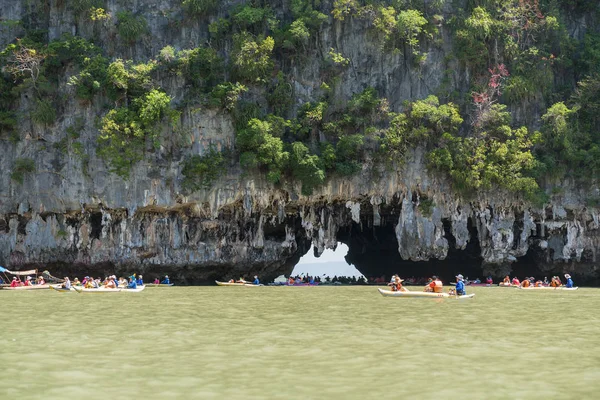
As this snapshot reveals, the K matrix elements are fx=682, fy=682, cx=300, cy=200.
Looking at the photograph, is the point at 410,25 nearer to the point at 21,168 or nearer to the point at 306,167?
the point at 306,167

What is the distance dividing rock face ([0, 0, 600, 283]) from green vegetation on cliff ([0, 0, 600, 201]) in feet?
1.08

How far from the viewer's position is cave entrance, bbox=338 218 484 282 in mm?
40816

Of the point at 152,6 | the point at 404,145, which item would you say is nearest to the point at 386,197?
the point at 404,145

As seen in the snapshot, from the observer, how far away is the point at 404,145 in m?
35.5

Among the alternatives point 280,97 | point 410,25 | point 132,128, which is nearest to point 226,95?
point 280,97

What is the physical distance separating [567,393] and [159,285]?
2849 cm

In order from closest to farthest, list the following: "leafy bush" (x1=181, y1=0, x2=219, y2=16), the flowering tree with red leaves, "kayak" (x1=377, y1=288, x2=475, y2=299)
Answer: "kayak" (x1=377, y1=288, x2=475, y2=299) < the flowering tree with red leaves < "leafy bush" (x1=181, y1=0, x2=219, y2=16)

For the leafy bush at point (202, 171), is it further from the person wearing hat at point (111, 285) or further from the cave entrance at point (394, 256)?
the cave entrance at point (394, 256)

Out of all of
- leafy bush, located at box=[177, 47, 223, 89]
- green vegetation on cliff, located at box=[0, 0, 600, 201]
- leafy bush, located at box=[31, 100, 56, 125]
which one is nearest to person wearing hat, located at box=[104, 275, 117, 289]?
green vegetation on cliff, located at box=[0, 0, 600, 201]

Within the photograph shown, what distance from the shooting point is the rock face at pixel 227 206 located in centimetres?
3534

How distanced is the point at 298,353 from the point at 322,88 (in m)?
26.8

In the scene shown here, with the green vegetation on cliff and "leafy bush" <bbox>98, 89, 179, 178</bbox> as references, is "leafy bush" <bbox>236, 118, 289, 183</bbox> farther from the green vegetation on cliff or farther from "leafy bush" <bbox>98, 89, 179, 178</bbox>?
"leafy bush" <bbox>98, 89, 179, 178</bbox>

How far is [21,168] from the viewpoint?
35.9 m

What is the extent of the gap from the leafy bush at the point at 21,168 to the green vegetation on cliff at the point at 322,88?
0.12 meters
